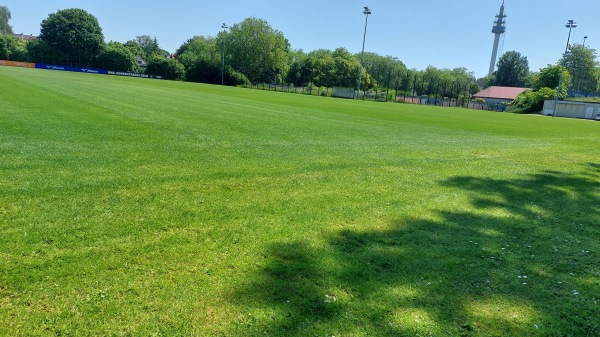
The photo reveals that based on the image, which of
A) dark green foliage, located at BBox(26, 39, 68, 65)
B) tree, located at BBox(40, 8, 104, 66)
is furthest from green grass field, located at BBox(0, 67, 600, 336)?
tree, located at BBox(40, 8, 104, 66)

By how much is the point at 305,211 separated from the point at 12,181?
159 inches

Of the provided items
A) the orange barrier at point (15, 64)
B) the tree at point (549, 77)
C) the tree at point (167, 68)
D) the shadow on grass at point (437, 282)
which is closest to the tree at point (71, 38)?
the orange barrier at point (15, 64)

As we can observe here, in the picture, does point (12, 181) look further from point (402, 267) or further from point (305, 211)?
point (402, 267)

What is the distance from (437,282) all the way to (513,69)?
155877 millimetres

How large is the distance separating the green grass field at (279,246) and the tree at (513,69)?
149 m

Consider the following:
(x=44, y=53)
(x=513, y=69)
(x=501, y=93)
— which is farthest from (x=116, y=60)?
(x=513, y=69)

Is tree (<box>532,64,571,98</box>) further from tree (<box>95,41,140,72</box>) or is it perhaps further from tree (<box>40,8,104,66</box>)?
tree (<box>40,8,104,66</box>)

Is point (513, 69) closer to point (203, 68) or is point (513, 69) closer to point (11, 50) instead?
point (203, 68)

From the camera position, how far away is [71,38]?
10775 centimetres

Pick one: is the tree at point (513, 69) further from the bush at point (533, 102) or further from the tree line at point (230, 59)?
the bush at point (533, 102)

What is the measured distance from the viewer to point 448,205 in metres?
5.95

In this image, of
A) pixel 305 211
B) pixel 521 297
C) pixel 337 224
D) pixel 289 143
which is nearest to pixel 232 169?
pixel 305 211

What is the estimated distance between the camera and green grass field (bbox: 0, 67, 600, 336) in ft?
9.18

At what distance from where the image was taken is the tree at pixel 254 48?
108 metres
